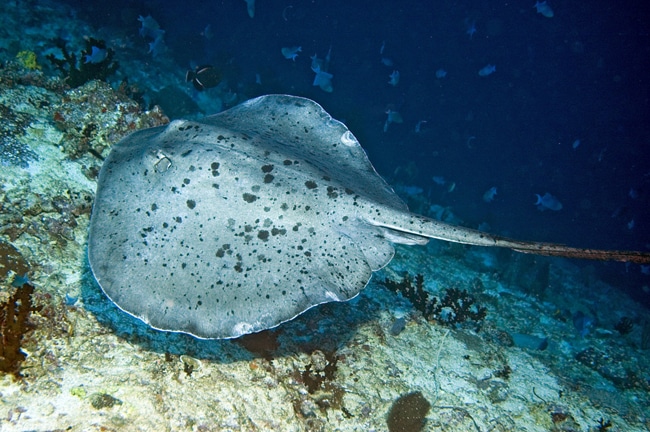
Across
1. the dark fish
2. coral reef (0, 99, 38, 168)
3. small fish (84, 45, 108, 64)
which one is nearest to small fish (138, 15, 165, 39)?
the dark fish

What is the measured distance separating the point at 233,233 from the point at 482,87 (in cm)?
6881

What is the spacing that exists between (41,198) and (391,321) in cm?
539

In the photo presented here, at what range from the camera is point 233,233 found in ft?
11.3

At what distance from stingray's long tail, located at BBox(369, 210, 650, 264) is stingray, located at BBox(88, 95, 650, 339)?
0.01 metres

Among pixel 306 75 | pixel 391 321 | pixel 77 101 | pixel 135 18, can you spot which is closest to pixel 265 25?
pixel 306 75

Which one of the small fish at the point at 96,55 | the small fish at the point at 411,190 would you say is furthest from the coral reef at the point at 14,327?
the small fish at the point at 411,190

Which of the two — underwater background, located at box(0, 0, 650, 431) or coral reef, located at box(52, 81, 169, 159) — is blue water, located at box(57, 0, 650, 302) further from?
coral reef, located at box(52, 81, 169, 159)

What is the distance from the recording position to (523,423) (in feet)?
15.8

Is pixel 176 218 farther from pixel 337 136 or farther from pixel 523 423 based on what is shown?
pixel 523 423

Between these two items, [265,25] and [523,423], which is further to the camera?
[265,25]

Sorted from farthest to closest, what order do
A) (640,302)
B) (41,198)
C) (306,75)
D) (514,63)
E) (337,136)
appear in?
(514,63), (306,75), (640,302), (337,136), (41,198)

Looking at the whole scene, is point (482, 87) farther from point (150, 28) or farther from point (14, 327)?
point (14, 327)

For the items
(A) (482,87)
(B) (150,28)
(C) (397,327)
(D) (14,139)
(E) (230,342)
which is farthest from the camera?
(A) (482,87)

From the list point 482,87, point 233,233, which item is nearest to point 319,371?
point 233,233
